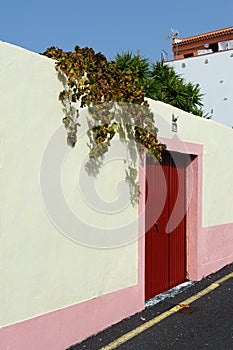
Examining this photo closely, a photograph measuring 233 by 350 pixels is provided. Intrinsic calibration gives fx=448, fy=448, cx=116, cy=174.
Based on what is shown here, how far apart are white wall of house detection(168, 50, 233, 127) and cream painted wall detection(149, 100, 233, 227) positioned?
1296 centimetres

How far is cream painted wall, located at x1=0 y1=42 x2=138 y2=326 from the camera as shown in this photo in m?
4.13

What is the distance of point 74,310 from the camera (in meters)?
4.94

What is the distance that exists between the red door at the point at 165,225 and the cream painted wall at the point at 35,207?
1.41 metres

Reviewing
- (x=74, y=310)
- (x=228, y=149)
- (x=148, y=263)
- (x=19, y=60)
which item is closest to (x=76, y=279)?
(x=74, y=310)

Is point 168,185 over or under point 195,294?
over

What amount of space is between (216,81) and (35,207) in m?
19.5

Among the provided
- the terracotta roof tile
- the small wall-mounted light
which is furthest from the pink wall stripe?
the terracotta roof tile

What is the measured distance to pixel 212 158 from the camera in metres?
8.30

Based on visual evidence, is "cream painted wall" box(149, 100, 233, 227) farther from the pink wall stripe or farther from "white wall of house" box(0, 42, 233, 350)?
the pink wall stripe

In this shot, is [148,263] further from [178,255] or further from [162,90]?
[162,90]

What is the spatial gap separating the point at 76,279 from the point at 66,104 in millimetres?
1939

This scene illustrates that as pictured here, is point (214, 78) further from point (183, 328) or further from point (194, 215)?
point (183, 328)

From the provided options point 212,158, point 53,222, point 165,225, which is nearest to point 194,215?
Result: point 165,225

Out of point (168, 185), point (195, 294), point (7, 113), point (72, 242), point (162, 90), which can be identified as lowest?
point (195, 294)
